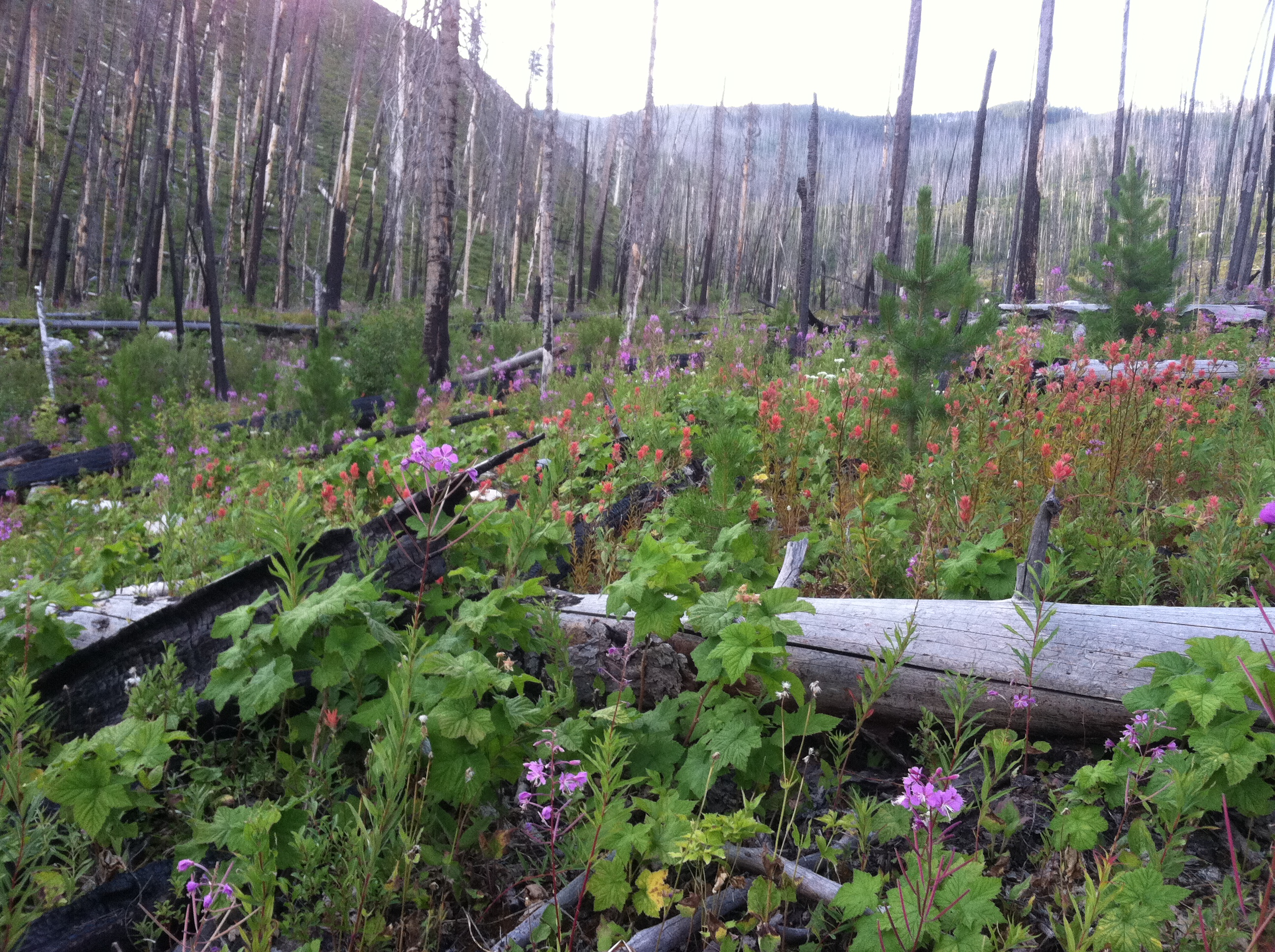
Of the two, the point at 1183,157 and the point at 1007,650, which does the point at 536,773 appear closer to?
the point at 1007,650

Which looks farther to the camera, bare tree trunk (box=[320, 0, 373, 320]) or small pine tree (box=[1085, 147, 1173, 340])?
bare tree trunk (box=[320, 0, 373, 320])

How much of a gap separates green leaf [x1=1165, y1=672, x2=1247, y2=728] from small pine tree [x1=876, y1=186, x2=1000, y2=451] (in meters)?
3.20

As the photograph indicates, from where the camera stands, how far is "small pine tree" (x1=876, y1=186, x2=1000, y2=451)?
473 cm

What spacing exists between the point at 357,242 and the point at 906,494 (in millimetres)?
39085

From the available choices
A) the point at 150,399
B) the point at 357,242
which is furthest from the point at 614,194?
the point at 150,399

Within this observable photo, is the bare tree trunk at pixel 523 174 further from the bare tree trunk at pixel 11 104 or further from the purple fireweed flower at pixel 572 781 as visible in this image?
the purple fireweed flower at pixel 572 781

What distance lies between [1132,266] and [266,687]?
11799mm

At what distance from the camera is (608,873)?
1.52m

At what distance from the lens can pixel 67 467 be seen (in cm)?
663

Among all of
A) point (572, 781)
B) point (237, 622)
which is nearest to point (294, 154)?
point (237, 622)

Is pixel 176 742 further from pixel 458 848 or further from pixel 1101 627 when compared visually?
pixel 1101 627

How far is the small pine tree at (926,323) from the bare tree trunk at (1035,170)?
1160cm

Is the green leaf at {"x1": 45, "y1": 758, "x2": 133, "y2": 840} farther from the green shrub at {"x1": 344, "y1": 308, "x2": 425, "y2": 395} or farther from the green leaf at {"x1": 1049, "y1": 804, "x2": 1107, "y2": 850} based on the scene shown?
the green shrub at {"x1": 344, "y1": 308, "x2": 425, "y2": 395}

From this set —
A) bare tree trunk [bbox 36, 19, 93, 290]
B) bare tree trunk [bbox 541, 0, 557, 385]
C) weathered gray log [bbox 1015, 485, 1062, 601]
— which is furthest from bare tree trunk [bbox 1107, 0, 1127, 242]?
bare tree trunk [bbox 36, 19, 93, 290]
